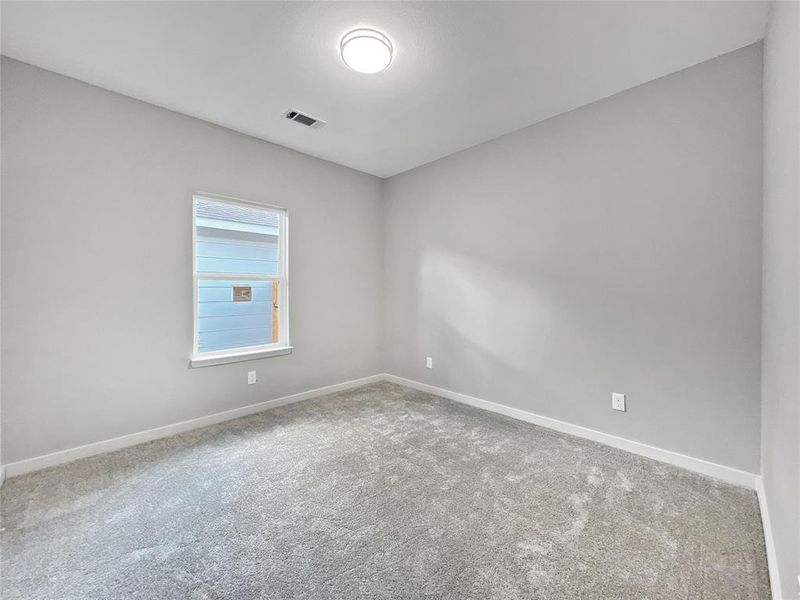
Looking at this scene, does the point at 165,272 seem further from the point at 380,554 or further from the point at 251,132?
the point at 380,554

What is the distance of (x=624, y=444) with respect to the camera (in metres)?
2.49

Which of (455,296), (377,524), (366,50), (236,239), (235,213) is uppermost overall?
(366,50)

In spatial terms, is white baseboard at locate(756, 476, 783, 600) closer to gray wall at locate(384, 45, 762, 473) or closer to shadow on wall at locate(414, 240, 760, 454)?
gray wall at locate(384, 45, 762, 473)

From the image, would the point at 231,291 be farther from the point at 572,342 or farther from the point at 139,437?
the point at 572,342

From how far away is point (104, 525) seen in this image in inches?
67.5

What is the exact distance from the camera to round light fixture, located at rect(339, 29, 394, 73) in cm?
194

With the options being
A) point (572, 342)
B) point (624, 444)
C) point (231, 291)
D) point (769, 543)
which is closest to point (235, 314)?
point (231, 291)

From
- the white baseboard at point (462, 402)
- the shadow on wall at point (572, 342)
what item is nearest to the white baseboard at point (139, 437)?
the white baseboard at point (462, 402)

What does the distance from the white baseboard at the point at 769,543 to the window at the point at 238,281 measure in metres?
3.44

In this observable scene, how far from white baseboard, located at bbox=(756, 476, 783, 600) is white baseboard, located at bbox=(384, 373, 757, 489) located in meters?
0.12

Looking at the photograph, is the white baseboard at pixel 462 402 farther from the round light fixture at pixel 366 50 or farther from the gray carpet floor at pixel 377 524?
the round light fixture at pixel 366 50

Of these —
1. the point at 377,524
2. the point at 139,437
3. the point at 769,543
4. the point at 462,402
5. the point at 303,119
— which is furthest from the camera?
the point at 462,402

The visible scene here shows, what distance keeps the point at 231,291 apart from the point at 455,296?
2.23 meters

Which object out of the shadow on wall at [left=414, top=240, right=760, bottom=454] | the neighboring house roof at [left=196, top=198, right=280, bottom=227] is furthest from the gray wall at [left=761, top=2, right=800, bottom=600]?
the neighboring house roof at [left=196, top=198, right=280, bottom=227]
